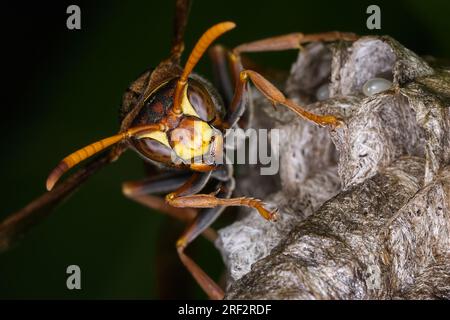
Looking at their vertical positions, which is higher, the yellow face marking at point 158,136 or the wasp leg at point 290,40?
the wasp leg at point 290,40

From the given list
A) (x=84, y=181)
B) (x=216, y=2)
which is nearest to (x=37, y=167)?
(x=84, y=181)

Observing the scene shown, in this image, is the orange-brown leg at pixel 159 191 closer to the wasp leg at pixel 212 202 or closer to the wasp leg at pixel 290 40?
the wasp leg at pixel 212 202

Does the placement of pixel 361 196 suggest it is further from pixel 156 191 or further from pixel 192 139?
pixel 156 191

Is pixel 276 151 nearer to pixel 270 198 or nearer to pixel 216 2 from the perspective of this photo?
pixel 270 198

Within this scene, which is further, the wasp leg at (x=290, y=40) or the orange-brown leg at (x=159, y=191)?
the orange-brown leg at (x=159, y=191)

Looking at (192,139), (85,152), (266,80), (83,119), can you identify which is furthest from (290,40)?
(85,152)

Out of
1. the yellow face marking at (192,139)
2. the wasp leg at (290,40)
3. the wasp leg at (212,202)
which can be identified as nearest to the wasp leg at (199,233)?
the wasp leg at (212,202)

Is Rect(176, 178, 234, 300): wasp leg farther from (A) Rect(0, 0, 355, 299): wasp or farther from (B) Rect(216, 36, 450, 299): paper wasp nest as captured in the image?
(B) Rect(216, 36, 450, 299): paper wasp nest
